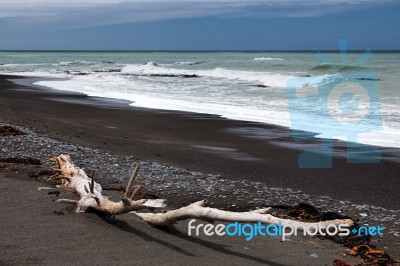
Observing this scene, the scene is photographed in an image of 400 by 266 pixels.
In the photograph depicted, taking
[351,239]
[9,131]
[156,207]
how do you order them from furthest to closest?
[9,131] → [351,239] → [156,207]

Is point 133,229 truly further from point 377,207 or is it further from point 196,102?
point 196,102

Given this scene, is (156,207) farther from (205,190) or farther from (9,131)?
(9,131)

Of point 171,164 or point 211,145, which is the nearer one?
point 171,164

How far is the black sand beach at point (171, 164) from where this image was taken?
14.3 ft

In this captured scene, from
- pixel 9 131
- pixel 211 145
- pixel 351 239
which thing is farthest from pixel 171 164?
pixel 351 239

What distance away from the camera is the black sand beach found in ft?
14.3

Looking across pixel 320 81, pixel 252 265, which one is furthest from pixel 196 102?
pixel 252 265

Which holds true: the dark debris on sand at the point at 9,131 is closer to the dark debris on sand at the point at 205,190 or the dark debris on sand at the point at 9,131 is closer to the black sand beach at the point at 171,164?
the black sand beach at the point at 171,164

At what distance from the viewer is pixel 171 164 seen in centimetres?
864

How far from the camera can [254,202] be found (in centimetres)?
641

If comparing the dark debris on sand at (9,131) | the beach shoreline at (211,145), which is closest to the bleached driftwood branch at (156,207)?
the beach shoreline at (211,145)

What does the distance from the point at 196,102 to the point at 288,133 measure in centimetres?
790

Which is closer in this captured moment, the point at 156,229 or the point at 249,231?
the point at 156,229

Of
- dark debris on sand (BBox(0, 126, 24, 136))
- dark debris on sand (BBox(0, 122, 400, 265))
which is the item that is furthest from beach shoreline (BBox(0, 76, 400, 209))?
dark debris on sand (BBox(0, 126, 24, 136))
